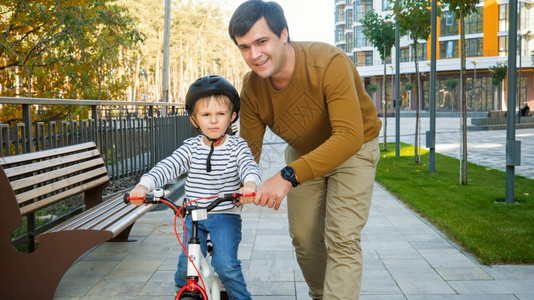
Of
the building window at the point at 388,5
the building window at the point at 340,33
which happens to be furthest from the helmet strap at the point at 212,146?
the building window at the point at 340,33

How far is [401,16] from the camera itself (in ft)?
45.4

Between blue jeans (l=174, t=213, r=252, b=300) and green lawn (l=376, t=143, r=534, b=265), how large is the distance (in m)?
2.81

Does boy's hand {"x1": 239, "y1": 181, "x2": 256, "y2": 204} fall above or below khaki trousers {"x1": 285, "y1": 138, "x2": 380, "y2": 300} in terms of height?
above

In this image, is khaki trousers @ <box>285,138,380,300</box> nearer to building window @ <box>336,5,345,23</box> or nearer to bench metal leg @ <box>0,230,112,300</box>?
bench metal leg @ <box>0,230,112,300</box>

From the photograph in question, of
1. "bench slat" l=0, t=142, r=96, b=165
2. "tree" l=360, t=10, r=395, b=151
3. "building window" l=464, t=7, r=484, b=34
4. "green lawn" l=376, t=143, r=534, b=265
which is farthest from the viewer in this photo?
"building window" l=464, t=7, r=484, b=34

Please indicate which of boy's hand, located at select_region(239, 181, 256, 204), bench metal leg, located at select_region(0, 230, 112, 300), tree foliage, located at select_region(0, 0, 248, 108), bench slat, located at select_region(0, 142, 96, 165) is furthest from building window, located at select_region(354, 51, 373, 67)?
boy's hand, located at select_region(239, 181, 256, 204)

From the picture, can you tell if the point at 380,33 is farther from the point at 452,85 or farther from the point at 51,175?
the point at 452,85

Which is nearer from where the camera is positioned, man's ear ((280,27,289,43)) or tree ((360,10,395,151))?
man's ear ((280,27,289,43))

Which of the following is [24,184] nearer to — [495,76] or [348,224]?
[348,224]

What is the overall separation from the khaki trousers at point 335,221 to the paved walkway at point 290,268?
836mm

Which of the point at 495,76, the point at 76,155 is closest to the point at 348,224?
the point at 76,155

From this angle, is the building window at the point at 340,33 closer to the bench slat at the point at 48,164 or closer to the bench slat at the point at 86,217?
the bench slat at the point at 48,164

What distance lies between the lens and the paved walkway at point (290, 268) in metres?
4.41

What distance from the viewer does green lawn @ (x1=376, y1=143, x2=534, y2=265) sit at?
5.61m
